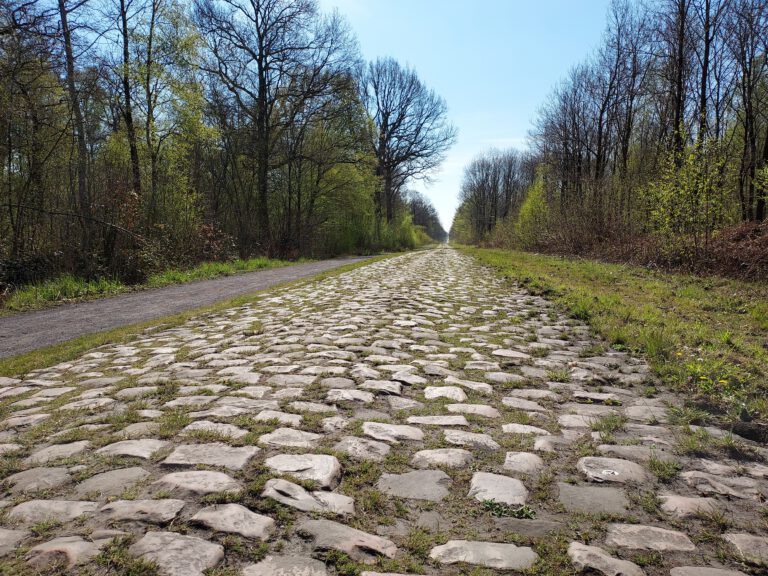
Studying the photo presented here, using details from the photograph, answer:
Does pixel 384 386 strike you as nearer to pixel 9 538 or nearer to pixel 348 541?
pixel 348 541

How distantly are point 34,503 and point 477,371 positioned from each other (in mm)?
3613

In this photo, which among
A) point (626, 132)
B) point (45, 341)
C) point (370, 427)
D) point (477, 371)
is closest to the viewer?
point (370, 427)

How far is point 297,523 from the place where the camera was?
6.64 ft

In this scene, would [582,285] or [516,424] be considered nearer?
[516,424]

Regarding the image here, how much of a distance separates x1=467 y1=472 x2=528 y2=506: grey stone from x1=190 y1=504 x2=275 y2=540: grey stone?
1041mm

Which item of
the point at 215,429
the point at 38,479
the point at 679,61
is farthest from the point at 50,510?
the point at 679,61

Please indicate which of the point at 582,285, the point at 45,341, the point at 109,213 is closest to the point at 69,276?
the point at 109,213

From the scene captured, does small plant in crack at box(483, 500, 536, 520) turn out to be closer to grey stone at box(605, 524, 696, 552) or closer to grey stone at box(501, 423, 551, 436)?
grey stone at box(605, 524, 696, 552)

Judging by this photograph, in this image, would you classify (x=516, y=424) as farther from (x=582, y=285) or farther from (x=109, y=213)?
(x=109, y=213)

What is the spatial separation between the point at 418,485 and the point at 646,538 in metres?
1.08

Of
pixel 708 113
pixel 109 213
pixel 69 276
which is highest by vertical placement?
pixel 708 113

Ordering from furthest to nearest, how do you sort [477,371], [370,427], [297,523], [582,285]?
[582,285] → [477,371] → [370,427] → [297,523]

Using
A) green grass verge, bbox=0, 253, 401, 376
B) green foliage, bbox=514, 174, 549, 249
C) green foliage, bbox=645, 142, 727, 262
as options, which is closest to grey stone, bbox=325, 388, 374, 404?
green grass verge, bbox=0, 253, 401, 376

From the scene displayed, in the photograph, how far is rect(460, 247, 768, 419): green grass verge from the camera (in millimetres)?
3885
